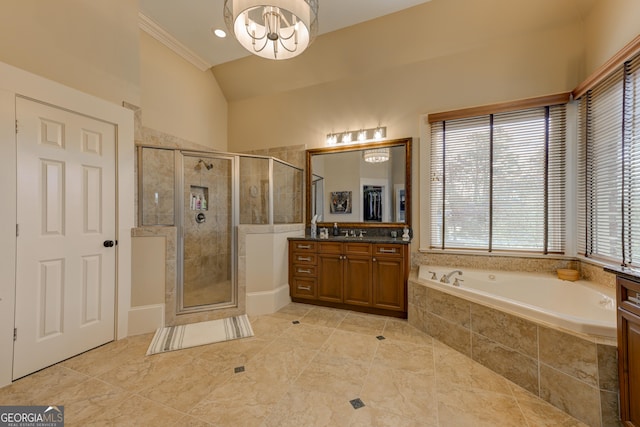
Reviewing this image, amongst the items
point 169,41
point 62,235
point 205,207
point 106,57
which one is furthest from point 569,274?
point 169,41

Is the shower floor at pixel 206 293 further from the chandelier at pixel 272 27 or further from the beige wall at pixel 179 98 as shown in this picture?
the chandelier at pixel 272 27

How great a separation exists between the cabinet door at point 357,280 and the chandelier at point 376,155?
137cm

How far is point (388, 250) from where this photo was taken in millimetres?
2855

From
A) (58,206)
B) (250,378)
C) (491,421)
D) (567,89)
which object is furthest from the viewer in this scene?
(567,89)

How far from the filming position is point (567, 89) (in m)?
2.56

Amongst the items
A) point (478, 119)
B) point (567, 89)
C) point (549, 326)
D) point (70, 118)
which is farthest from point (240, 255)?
point (567, 89)

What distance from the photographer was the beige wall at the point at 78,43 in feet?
5.94

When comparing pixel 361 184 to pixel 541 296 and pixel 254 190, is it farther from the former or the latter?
pixel 541 296

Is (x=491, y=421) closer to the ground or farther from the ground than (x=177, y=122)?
closer to the ground

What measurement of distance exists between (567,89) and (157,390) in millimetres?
4589

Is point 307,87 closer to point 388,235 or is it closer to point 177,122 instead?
point 177,122

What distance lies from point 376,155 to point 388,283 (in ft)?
5.61

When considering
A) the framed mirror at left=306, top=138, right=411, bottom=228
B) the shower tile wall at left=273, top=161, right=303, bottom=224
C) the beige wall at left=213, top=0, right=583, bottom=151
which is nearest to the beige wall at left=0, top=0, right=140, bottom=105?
the beige wall at left=213, top=0, right=583, bottom=151

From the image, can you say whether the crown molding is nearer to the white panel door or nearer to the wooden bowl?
the white panel door
